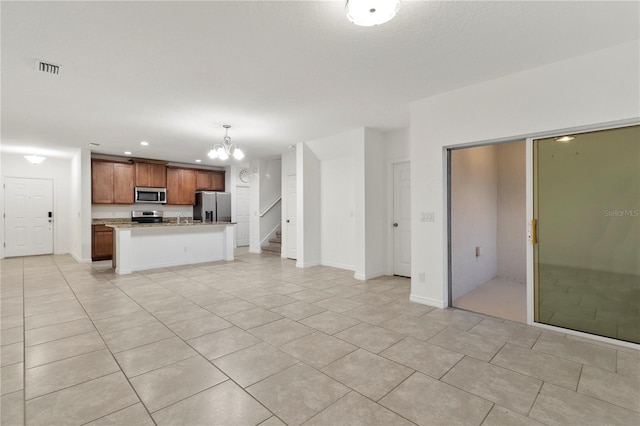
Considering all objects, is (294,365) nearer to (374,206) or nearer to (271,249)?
(374,206)

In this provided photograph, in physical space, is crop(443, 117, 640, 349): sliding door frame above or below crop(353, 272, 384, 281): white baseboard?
above

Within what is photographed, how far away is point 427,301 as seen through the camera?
391 centimetres

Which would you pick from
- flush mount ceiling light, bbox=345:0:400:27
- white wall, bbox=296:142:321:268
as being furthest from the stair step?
flush mount ceiling light, bbox=345:0:400:27

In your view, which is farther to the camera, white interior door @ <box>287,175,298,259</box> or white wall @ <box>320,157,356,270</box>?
white interior door @ <box>287,175,298,259</box>

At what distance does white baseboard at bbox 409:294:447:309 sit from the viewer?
12.4 feet

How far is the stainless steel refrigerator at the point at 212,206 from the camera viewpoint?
9172 mm

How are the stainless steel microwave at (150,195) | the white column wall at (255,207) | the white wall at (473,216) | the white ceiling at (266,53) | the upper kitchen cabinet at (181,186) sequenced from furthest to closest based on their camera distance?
1. the upper kitchen cabinet at (181,186)
2. the white column wall at (255,207)
3. the stainless steel microwave at (150,195)
4. the white wall at (473,216)
5. the white ceiling at (266,53)

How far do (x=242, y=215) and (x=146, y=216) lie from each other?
9.16 ft

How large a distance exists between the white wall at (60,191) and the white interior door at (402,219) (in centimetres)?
864

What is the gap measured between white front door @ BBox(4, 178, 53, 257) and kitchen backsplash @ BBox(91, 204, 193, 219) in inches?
59.9

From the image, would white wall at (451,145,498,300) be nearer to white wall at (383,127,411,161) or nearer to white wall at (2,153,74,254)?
white wall at (383,127,411,161)

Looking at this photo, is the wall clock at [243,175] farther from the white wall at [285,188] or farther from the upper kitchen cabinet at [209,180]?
the white wall at [285,188]

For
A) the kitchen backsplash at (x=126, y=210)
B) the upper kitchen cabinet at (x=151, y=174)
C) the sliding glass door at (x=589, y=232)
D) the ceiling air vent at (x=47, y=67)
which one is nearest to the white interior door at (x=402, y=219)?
the sliding glass door at (x=589, y=232)

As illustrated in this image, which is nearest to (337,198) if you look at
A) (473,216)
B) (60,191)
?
(473,216)
